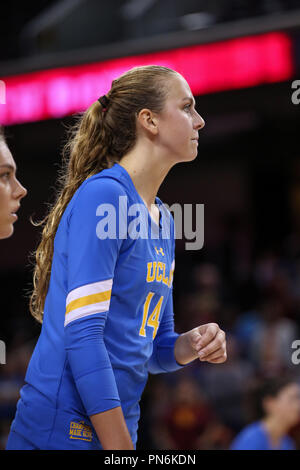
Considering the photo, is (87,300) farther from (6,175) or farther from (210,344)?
(6,175)

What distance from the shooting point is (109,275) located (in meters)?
1.36

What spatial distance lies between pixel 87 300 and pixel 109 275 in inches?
2.7

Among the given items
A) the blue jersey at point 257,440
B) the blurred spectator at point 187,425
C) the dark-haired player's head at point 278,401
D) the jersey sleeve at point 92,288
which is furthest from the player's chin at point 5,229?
the blurred spectator at point 187,425

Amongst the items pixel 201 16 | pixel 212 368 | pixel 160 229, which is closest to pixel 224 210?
pixel 201 16

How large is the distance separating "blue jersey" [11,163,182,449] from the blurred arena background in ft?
8.29

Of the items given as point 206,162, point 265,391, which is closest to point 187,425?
point 265,391

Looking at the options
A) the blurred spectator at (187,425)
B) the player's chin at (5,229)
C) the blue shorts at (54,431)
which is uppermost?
the player's chin at (5,229)

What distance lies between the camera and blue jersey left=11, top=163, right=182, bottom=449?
52.1 inches

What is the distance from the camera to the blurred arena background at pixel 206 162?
4.98 metres

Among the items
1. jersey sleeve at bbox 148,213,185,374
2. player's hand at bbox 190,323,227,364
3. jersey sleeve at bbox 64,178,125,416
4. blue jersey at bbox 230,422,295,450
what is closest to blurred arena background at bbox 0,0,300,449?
blue jersey at bbox 230,422,295,450

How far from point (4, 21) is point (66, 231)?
20.1 feet

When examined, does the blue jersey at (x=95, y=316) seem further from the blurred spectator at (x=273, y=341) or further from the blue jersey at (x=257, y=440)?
the blurred spectator at (x=273, y=341)

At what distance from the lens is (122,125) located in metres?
1.55
